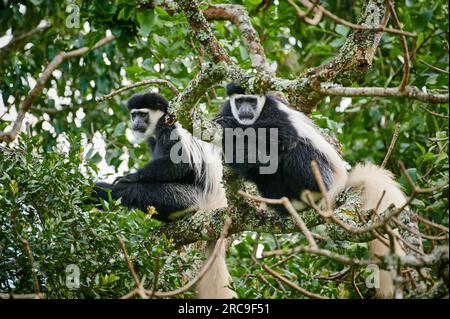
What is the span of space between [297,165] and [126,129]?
2128 mm

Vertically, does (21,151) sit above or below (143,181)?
above

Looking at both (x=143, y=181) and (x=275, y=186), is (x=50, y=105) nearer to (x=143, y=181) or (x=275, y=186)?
(x=143, y=181)

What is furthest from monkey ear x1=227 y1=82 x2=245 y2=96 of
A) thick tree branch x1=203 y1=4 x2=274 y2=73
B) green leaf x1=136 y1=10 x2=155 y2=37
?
green leaf x1=136 y1=10 x2=155 y2=37

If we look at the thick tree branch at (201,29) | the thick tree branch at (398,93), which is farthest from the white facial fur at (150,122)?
the thick tree branch at (398,93)

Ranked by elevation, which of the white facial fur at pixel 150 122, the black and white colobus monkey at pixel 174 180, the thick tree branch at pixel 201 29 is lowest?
the black and white colobus monkey at pixel 174 180

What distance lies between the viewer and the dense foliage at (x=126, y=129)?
290 cm

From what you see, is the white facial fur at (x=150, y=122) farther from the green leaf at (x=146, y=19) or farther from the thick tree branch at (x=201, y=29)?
the thick tree branch at (x=201, y=29)

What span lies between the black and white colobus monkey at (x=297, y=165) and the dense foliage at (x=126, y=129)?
243mm

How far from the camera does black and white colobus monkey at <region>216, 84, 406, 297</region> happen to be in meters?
3.62

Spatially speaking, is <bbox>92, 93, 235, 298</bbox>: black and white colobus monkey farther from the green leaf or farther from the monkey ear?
the green leaf

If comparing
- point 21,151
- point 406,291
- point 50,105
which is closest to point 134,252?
point 21,151
